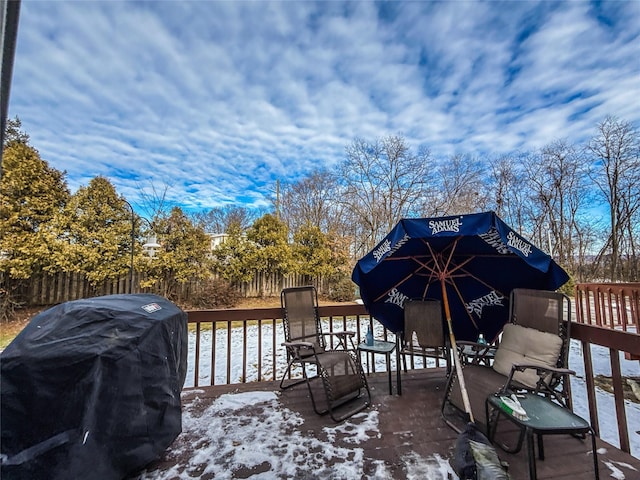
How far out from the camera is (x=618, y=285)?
5504mm

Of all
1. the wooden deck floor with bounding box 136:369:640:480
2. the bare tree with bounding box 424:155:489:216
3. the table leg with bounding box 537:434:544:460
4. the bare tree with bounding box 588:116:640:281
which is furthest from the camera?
the bare tree with bounding box 424:155:489:216

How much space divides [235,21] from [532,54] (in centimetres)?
546

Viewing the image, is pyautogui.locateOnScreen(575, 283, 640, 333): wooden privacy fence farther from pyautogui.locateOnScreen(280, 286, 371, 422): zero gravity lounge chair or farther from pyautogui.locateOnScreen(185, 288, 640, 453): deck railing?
pyautogui.locateOnScreen(280, 286, 371, 422): zero gravity lounge chair

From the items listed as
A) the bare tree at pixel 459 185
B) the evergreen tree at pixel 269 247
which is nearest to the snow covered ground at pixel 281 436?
the evergreen tree at pixel 269 247

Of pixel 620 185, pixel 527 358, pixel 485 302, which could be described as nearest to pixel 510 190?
pixel 620 185

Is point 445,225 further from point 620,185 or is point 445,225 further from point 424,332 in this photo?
point 620,185

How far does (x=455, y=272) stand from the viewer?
11.1 feet

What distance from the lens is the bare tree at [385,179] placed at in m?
13.9

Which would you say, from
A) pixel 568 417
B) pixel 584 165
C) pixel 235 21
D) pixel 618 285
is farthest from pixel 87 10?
pixel 584 165

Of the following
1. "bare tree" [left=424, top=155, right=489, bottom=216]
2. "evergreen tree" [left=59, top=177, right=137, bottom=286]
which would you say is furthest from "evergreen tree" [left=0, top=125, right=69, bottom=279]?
"bare tree" [left=424, top=155, right=489, bottom=216]

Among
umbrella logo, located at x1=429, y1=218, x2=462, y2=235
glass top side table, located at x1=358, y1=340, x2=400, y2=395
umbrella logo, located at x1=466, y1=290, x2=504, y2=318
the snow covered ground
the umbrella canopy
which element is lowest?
the snow covered ground

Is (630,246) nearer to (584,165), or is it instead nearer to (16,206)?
(584,165)

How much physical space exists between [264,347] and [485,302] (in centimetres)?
433

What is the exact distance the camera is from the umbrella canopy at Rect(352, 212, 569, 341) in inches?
98.7
